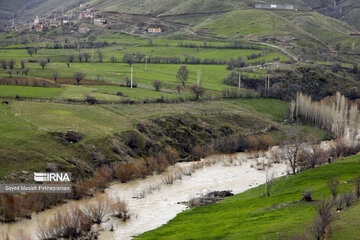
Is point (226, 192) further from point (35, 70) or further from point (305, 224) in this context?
point (35, 70)

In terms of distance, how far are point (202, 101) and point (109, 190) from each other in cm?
5246

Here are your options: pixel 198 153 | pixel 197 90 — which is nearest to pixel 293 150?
pixel 198 153

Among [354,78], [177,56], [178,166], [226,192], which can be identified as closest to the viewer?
[226,192]

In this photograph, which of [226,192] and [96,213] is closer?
[96,213]

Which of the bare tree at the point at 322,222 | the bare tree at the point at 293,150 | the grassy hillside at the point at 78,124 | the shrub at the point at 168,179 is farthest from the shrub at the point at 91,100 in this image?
the bare tree at the point at 322,222

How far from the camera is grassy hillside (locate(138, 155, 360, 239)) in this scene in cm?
3931

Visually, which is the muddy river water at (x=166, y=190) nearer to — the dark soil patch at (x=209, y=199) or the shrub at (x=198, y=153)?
the dark soil patch at (x=209, y=199)

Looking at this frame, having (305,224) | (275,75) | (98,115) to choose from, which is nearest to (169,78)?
(275,75)

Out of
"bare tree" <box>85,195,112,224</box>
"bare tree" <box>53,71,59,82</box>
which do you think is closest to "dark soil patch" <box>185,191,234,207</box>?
"bare tree" <box>85,195,112,224</box>

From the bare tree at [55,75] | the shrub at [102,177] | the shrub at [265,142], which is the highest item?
the bare tree at [55,75]

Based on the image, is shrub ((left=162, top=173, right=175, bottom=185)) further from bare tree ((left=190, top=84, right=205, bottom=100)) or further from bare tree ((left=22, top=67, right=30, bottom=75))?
bare tree ((left=22, top=67, right=30, bottom=75))

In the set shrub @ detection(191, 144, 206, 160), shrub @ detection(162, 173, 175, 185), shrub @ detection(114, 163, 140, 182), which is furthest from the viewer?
shrub @ detection(191, 144, 206, 160)

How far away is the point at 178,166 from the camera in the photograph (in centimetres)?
7850

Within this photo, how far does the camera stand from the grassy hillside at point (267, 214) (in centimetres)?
3931
